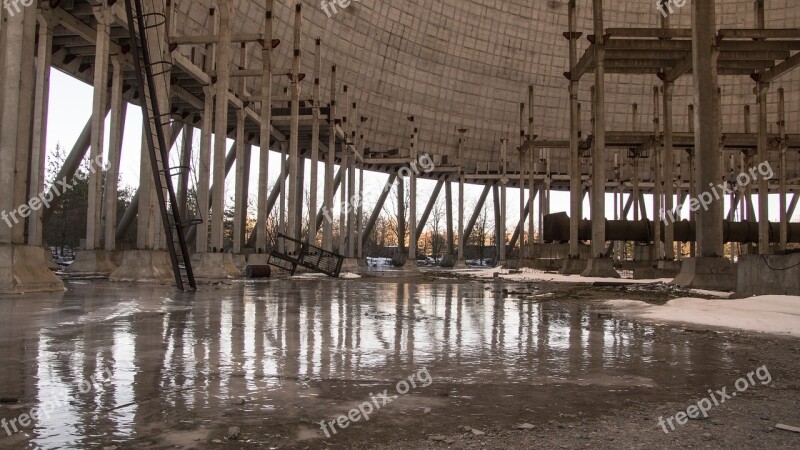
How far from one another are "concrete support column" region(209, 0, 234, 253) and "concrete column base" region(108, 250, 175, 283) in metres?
4.01

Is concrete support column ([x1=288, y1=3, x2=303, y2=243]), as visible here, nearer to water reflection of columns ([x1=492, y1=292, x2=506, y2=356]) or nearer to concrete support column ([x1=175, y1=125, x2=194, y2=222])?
concrete support column ([x1=175, y1=125, x2=194, y2=222])

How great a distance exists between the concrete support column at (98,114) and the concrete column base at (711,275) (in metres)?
16.9

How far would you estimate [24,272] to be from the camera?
11.8 meters

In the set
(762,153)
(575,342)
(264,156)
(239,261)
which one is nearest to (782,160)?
(762,153)

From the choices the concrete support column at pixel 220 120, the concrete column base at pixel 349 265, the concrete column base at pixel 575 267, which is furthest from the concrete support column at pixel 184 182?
the concrete column base at pixel 575 267

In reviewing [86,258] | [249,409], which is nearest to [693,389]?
[249,409]

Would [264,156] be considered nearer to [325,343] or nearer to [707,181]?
[707,181]

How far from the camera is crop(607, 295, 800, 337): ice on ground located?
7.98 metres

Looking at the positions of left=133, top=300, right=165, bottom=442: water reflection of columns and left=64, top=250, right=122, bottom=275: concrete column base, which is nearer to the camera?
left=133, top=300, right=165, bottom=442: water reflection of columns

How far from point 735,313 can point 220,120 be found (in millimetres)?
18031

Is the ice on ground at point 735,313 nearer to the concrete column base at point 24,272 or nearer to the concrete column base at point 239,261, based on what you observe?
the concrete column base at point 24,272

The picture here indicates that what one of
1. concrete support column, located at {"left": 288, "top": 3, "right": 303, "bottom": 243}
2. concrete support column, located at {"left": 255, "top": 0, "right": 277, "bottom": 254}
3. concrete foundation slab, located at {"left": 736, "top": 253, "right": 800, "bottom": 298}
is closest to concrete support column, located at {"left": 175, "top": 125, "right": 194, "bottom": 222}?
concrete support column, located at {"left": 288, "top": 3, "right": 303, "bottom": 243}

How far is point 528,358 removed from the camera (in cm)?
539

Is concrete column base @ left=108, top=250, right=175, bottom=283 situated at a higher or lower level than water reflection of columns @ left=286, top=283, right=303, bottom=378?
higher
